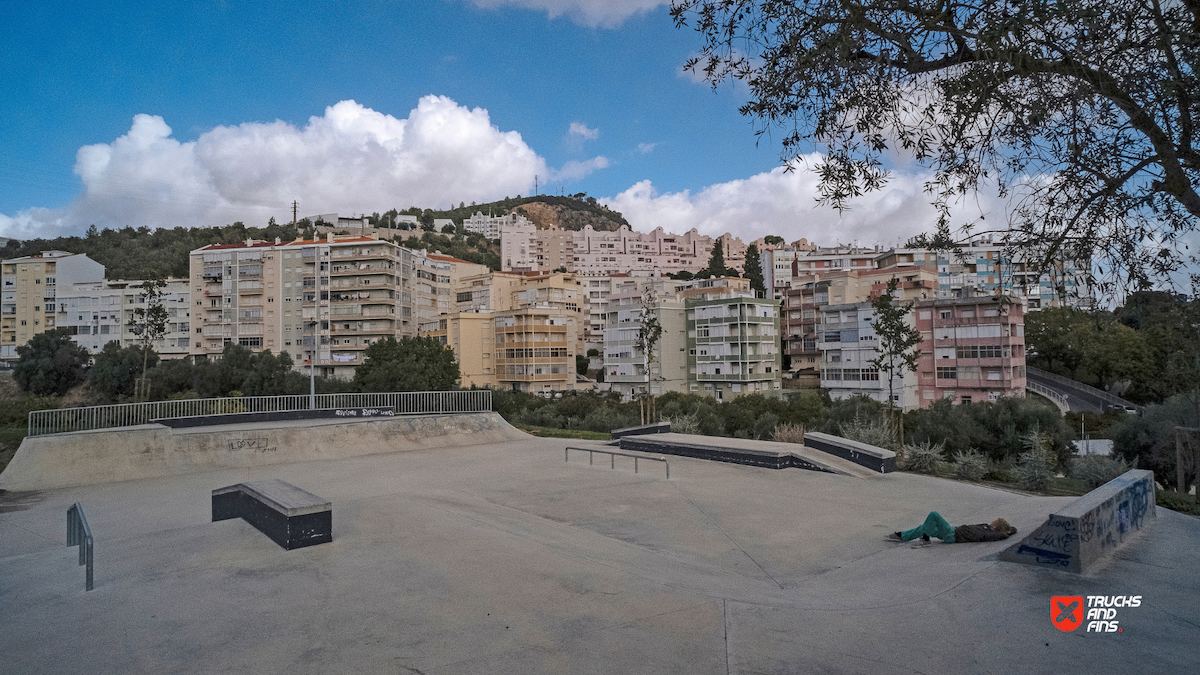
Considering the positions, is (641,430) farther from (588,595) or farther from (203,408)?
(203,408)

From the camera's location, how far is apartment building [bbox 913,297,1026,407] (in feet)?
165

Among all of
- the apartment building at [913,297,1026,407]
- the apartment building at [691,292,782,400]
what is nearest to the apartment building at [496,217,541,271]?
the apartment building at [691,292,782,400]

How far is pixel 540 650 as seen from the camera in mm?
4816

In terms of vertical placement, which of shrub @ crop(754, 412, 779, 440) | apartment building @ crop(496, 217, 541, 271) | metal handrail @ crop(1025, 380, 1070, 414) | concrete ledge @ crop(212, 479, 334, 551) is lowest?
metal handrail @ crop(1025, 380, 1070, 414)

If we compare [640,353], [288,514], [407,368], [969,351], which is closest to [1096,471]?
[288,514]

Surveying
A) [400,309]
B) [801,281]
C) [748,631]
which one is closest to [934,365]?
[801,281]

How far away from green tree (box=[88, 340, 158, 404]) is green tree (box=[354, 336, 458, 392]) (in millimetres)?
22592

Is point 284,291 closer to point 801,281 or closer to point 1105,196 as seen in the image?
point 801,281

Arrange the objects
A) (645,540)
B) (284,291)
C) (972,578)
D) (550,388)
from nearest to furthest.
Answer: (972,578)
(645,540)
(550,388)
(284,291)

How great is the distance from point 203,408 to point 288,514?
18824 mm

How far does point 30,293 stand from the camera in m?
92.9

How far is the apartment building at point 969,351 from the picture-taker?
50.3 meters

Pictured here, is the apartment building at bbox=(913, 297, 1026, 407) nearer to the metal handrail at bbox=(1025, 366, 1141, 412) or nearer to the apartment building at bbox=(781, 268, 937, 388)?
the metal handrail at bbox=(1025, 366, 1141, 412)

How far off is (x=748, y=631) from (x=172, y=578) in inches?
228
